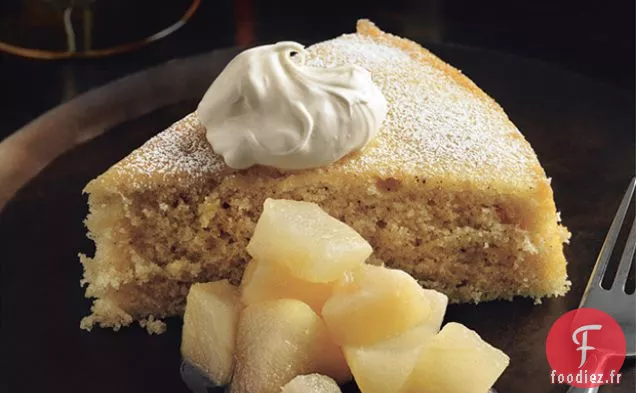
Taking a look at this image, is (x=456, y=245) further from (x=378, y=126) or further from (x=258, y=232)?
(x=258, y=232)

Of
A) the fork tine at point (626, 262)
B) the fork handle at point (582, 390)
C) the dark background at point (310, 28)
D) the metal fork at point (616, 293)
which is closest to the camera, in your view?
the fork handle at point (582, 390)

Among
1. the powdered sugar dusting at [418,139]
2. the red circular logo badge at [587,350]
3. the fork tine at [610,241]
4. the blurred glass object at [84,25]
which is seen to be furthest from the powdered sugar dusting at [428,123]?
the blurred glass object at [84,25]

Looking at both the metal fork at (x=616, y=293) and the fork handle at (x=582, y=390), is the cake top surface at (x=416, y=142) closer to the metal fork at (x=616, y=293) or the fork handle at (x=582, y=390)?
the metal fork at (x=616, y=293)

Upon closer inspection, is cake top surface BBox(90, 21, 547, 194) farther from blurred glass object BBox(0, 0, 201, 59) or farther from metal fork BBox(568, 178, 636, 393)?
blurred glass object BBox(0, 0, 201, 59)

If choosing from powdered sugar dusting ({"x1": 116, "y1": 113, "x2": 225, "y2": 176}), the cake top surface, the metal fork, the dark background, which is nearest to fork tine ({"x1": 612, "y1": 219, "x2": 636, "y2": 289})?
the metal fork

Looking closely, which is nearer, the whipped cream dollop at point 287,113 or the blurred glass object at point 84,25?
the whipped cream dollop at point 287,113

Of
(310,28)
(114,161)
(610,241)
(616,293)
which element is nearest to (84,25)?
(310,28)
